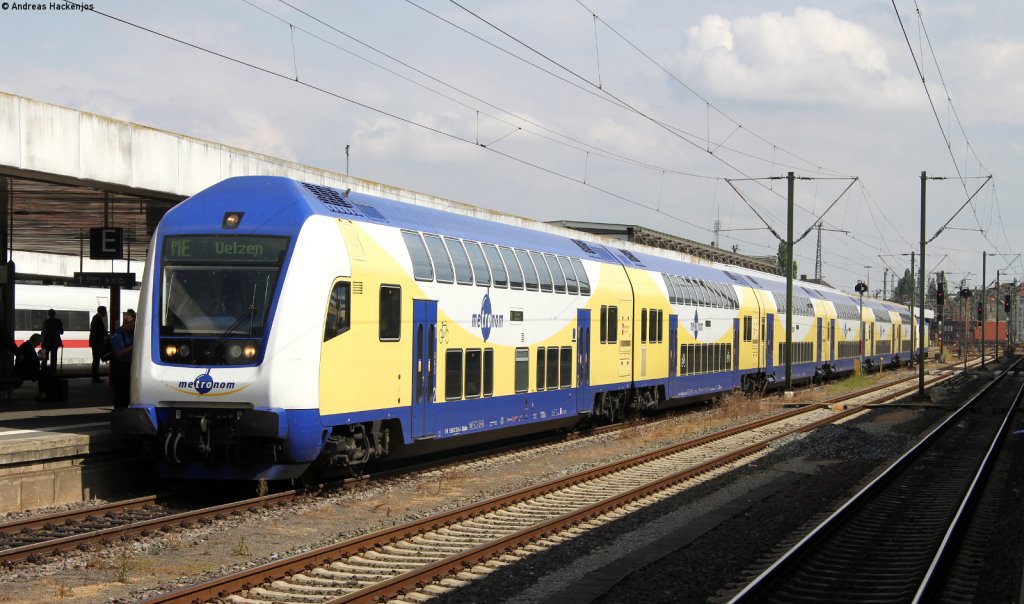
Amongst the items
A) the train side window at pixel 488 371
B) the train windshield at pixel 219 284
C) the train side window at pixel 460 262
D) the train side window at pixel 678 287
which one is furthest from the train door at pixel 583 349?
the train windshield at pixel 219 284

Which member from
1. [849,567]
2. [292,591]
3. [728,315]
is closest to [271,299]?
[292,591]

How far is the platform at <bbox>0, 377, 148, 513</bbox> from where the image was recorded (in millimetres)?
12336

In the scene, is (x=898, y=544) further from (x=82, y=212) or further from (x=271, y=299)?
(x=82, y=212)

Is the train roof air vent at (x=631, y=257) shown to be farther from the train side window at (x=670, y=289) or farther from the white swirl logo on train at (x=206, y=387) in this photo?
the white swirl logo on train at (x=206, y=387)

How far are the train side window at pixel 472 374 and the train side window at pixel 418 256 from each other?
→ 167 cm

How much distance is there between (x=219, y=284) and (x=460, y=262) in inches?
173

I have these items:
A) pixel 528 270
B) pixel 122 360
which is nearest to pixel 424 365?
pixel 528 270

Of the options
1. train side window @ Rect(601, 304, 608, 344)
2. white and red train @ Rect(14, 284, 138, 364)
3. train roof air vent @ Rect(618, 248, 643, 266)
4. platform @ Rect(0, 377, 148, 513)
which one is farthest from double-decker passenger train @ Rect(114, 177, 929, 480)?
white and red train @ Rect(14, 284, 138, 364)

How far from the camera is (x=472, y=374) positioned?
16688 millimetres

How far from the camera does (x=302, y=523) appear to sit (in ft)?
39.3

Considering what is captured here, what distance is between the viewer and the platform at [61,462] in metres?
12.3

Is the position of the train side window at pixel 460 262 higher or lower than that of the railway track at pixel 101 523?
higher

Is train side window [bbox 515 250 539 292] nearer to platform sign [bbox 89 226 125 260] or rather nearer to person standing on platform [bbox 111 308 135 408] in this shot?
person standing on platform [bbox 111 308 135 408]

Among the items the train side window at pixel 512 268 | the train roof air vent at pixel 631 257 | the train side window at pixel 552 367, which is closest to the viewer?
the train side window at pixel 512 268
